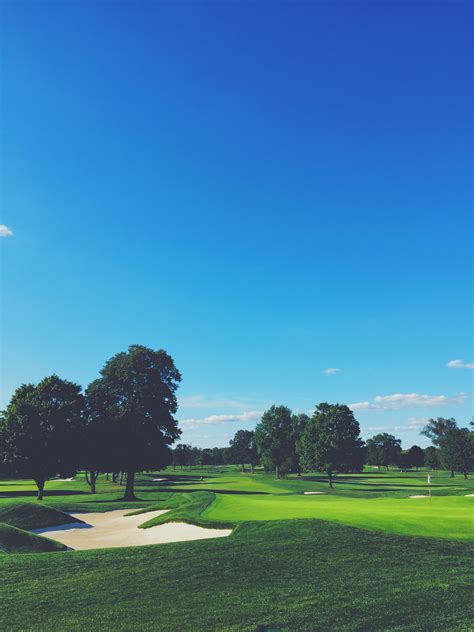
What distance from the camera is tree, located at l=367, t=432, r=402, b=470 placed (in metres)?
181

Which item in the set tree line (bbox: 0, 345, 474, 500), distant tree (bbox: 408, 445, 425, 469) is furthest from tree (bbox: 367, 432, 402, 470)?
tree line (bbox: 0, 345, 474, 500)

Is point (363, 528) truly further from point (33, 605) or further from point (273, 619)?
point (33, 605)

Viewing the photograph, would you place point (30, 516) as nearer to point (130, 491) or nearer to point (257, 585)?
point (130, 491)

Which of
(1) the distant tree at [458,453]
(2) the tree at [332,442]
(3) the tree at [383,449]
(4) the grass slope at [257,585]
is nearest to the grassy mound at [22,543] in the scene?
(4) the grass slope at [257,585]

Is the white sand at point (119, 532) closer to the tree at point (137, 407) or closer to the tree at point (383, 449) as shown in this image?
the tree at point (137, 407)

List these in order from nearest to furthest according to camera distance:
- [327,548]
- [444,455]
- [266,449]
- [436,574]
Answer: [436,574] → [327,548] → [266,449] → [444,455]

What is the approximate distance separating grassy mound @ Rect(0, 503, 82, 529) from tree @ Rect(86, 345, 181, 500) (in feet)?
63.5

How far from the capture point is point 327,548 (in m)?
17.0

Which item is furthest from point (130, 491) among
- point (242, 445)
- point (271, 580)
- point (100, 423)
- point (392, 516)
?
point (242, 445)

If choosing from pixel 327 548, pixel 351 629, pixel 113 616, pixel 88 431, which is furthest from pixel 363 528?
pixel 88 431

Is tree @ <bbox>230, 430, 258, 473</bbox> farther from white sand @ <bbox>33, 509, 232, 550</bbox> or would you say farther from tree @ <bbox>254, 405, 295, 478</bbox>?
white sand @ <bbox>33, 509, 232, 550</bbox>

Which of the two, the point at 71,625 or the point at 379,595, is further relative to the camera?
the point at 379,595

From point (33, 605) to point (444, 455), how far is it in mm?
115102

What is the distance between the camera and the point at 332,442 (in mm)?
70938
